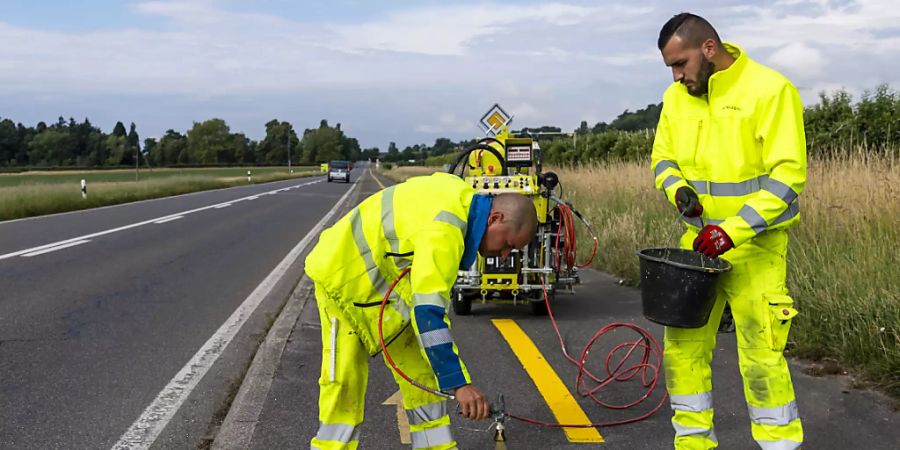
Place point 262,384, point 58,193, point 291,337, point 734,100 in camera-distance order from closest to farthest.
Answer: point 734,100
point 262,384
point 291,337
point 58,193

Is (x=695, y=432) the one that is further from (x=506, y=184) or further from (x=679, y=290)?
(x=506, y=184)

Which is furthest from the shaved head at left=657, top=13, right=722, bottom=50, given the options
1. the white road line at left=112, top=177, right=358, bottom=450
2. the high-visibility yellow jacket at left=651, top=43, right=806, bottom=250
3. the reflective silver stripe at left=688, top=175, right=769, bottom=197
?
the white road line at left=112, top=177, right=358, bottom=450

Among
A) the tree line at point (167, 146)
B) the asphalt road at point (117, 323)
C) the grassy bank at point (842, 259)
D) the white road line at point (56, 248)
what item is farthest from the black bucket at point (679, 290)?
the tree line at point (167, 146)

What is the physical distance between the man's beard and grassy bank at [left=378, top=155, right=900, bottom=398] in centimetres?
229

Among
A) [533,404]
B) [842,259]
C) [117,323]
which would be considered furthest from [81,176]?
[533,404]

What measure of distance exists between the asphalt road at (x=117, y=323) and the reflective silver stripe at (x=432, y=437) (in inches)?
60.5

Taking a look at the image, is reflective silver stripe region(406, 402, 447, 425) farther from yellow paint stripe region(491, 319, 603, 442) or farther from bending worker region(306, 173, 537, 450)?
yellow paint stripe region(491, 319, 603, 442)

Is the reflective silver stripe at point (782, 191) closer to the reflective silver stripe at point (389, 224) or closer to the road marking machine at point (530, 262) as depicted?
the reflective silver stripe at point (389, 224)

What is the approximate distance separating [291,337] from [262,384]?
1378 mm

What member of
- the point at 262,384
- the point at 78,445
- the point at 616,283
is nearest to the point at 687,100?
the point at 262,384

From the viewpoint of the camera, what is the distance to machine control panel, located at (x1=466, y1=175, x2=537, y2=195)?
660 cm

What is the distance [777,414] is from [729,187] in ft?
3.36

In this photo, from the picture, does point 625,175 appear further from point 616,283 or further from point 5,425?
point 5,425

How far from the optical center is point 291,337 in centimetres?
643
